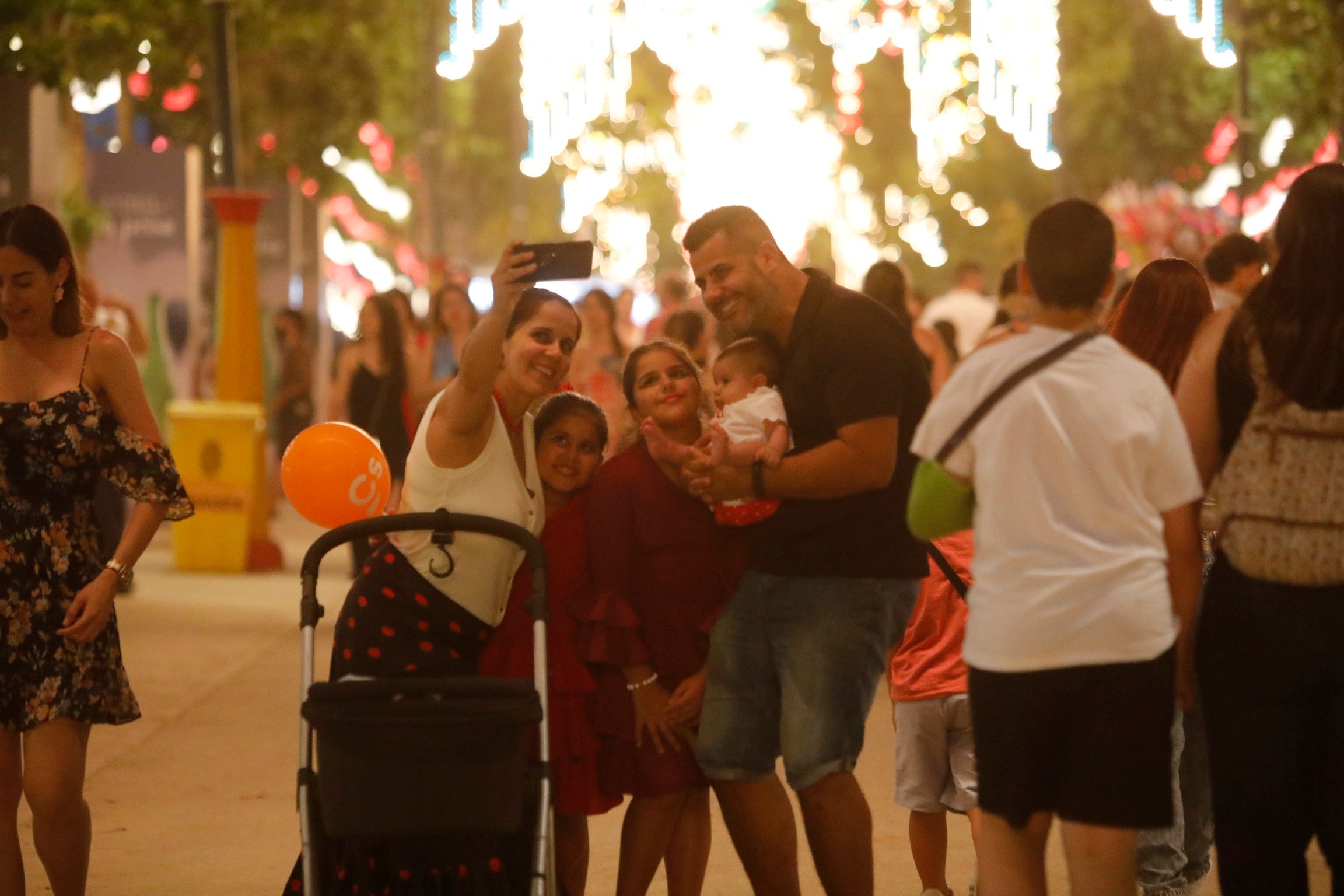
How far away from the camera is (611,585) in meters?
5.00

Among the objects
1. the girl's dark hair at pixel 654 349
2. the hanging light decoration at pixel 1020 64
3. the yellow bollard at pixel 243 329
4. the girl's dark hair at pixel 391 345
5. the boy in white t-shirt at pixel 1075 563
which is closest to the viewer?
the boy in white t-shirt at pixel 1075 563

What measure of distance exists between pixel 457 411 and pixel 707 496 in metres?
0.69

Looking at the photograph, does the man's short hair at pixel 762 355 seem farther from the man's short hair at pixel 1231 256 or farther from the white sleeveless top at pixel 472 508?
the man's short hair at pixel 1231 256

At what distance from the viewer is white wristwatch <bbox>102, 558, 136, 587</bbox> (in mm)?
4996

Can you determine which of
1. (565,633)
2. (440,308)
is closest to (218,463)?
(440,308)

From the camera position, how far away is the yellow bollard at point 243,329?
47.8ft

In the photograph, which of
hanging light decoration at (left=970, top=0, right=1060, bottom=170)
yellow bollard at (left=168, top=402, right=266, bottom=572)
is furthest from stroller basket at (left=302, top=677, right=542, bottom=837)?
hanging light decoration at (left=970, top=0, right=1060, bottom=170)

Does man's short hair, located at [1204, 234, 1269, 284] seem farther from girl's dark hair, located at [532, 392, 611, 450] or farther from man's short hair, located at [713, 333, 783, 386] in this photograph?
girl's dark hair, located at [532, 392, 611, 450]

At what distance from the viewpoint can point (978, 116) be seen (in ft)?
111

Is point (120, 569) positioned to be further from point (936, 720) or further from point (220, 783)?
point (220, 783)

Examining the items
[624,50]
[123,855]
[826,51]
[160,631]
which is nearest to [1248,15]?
[624,50]

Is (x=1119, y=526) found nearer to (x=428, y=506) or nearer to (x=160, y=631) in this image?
(x=428, y=506)

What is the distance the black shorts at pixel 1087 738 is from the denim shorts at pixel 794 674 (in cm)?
92

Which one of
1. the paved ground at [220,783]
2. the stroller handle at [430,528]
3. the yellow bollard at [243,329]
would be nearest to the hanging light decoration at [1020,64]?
the yellow bollard at [243,329]
